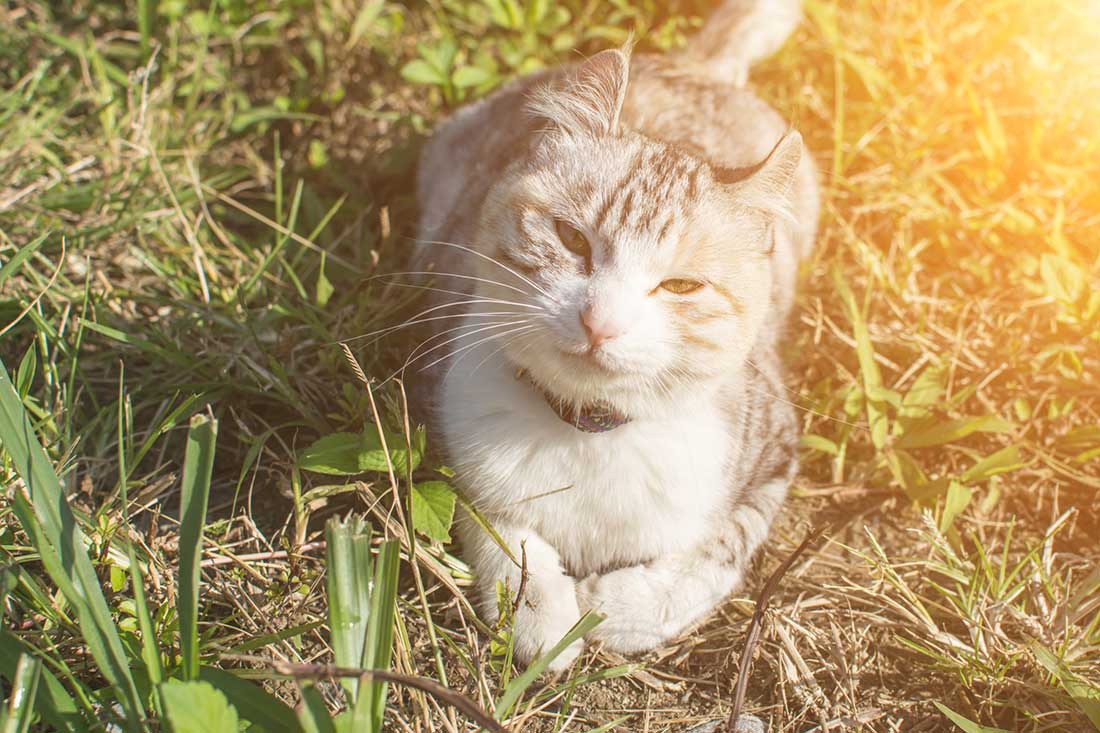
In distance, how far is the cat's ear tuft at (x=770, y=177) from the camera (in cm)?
210

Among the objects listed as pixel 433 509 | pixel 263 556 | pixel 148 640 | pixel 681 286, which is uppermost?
pixel 681 286

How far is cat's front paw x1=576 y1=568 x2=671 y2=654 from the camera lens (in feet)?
7.53

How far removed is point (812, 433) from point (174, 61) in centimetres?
286

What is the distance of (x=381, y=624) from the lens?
1771mm

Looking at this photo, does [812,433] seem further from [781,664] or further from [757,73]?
[757,73]

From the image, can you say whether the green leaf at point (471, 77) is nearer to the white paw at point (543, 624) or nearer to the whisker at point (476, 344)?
the whisker at point (476, 344)

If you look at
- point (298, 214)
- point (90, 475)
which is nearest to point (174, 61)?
point (298, 214)

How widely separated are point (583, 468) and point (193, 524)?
0.95 m

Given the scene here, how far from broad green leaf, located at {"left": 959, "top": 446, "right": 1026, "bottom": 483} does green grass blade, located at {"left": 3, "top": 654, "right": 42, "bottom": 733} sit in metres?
2.47

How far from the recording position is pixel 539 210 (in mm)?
2102

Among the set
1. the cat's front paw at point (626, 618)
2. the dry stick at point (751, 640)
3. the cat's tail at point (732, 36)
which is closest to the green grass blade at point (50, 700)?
the cat's front paw at point (626, 618)

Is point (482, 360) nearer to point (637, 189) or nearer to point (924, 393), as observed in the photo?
point (637, 189)

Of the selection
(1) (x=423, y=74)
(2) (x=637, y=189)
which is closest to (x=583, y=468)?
(2) (x=637, y=189)

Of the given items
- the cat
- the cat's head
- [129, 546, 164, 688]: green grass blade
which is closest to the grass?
[129, 546, 164, 688]: green grass blade
